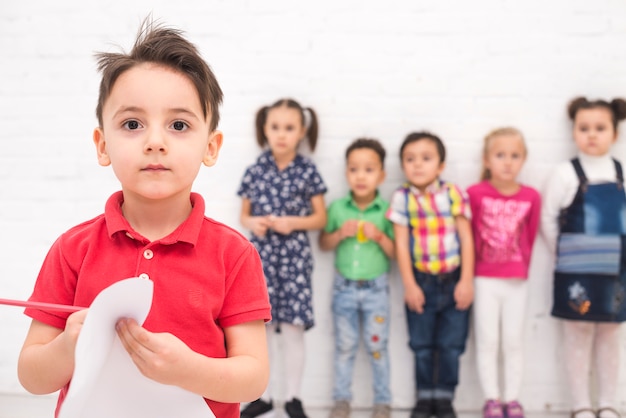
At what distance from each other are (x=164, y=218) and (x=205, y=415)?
0.34 metres

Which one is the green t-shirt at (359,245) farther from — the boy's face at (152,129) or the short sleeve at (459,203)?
the boy's face at (152,129)

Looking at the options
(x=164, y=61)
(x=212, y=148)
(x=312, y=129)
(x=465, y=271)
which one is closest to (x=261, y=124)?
(x=312, y=129)

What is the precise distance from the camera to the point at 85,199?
11.1 feet

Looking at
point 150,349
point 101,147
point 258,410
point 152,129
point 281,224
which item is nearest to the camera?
point 150,349

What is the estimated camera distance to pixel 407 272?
123 inches

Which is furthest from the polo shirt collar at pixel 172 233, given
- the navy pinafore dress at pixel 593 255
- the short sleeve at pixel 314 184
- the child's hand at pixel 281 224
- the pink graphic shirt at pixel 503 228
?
the navy pinafore dress at pixel 593 255

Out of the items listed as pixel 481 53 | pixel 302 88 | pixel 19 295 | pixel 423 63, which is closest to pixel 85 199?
pixel 19 295

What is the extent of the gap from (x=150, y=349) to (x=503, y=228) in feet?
8.02

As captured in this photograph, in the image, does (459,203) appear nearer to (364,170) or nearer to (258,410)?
(364,170)

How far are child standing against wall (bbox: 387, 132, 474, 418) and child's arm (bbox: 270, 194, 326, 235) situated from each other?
30 centimetres

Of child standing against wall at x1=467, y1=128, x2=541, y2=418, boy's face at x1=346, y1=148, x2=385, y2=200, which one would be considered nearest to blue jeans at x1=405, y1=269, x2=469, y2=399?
child standing against wall at x1=467, y1=128, x2=541, y2=418

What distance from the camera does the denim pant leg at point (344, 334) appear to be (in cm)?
316

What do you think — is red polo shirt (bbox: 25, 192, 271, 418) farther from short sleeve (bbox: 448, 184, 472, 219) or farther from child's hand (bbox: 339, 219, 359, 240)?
short sleeve (bbox: 448, 184, 472, 219)

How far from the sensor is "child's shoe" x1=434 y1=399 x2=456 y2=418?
313cm
